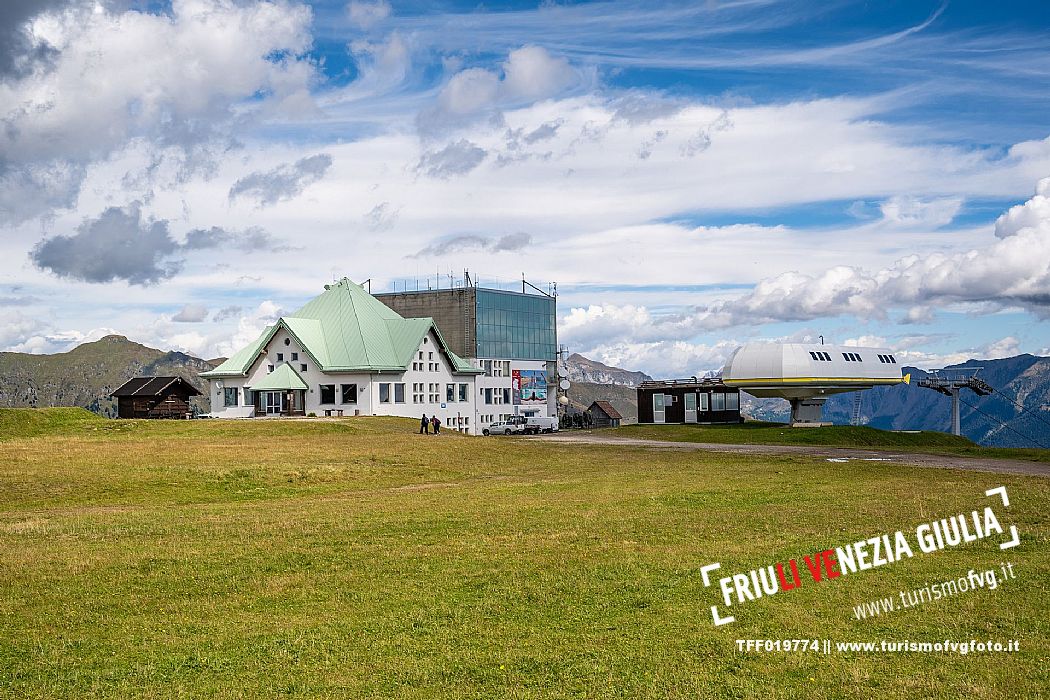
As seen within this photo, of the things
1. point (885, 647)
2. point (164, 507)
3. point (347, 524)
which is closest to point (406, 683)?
point (885, 647)

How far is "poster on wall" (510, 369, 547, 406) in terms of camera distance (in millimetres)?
114438

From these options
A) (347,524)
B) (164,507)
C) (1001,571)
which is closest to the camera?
(1001,571)

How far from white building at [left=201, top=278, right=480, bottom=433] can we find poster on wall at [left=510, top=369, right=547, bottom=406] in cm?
1770

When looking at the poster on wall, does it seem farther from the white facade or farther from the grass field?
the grass field

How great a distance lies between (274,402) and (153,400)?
10538 millimetres

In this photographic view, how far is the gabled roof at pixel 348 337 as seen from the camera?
88250 mm

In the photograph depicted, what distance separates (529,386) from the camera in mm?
117000

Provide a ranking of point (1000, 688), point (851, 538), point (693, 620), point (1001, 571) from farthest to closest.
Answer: point (851, 538), point (1001, 571), point (693, 620), point (1000, 688)

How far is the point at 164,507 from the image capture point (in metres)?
29.3

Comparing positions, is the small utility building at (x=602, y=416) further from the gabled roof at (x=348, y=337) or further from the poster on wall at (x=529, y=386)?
the gabled roof at (x=348, y=337)

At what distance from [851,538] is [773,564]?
340cm

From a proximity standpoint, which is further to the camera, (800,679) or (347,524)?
(347,524)

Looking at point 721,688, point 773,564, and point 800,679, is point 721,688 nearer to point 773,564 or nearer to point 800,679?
point 800,679

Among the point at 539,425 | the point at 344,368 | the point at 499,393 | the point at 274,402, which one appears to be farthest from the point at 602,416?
the point at 274,402
